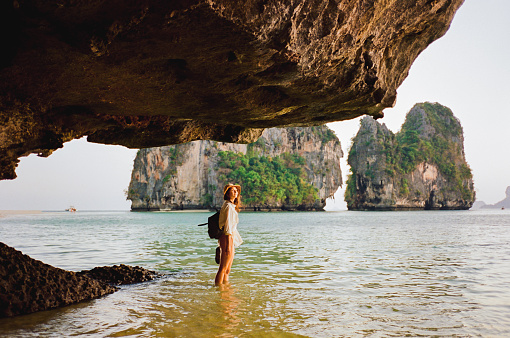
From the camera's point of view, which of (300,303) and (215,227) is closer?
(300,303)

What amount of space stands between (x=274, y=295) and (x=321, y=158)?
263 feet

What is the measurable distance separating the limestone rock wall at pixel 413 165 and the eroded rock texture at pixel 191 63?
7752 cm

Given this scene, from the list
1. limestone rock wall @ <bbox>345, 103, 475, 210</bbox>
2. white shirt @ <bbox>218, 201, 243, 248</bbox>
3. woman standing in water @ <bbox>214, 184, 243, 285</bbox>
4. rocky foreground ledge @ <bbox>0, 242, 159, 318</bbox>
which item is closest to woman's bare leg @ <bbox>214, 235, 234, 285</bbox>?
woman standing in water @ <bbox>214, 184, 243, 285</bbox>

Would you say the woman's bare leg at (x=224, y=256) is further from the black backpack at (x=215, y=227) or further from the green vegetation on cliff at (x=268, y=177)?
the green vegetation on cliff at (x=268, y=177)

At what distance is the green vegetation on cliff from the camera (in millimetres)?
70438

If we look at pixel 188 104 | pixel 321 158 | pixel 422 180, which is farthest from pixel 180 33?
pixel 422 180

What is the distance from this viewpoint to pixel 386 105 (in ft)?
17.8

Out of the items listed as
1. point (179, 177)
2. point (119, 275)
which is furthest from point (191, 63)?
point (179, 177)

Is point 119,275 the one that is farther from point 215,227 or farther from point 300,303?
point 300,303

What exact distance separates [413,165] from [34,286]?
88.5 meters

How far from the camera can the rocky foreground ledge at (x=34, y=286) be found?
4.19 m

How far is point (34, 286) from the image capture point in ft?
14.7

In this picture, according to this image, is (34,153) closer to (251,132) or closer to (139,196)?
(251,132)

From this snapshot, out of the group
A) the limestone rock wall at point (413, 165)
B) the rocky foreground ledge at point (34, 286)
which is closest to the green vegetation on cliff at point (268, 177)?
the limestone rock wall at point (413, 165)
